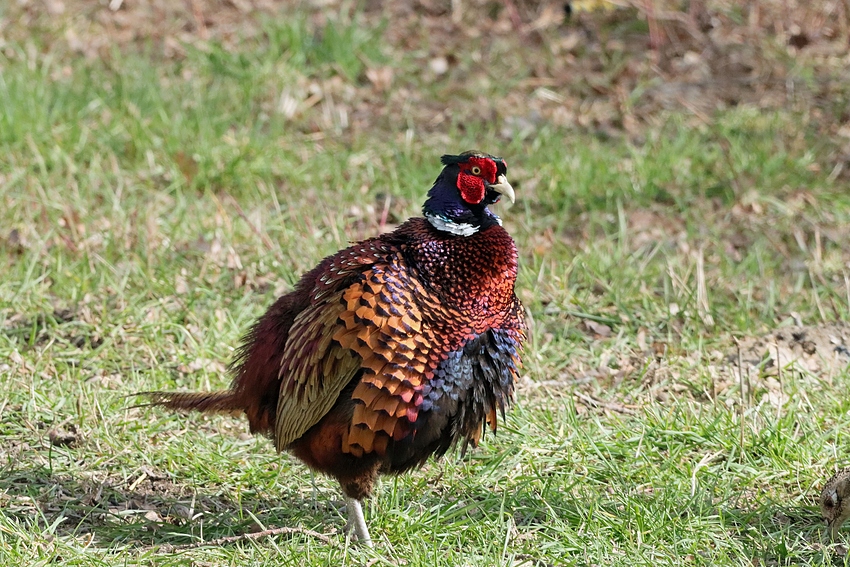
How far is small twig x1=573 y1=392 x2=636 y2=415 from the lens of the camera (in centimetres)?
378

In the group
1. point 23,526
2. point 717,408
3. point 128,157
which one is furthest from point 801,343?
point 128,157

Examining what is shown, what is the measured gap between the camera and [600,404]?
12.5 ft

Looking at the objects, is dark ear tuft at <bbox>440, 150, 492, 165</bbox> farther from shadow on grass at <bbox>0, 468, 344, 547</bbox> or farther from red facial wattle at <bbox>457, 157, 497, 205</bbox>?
shadow on grass at <bbox>0, 468, 344, 547</bbox>

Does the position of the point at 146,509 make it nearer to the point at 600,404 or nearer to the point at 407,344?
the point at 407,344

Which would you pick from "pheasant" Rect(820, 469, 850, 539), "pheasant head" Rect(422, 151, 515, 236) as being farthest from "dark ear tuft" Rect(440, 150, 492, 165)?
"pheasant" Rect(820, 469, 850, 539)

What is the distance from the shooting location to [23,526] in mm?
3053

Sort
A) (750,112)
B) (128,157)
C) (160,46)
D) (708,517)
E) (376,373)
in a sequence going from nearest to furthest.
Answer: (376,373)
(708,517)
(128,157)
(750,112)
(160,46)

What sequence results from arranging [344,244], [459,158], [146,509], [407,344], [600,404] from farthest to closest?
[344,244], [600,404], [146,509], [459,158], [407,344]

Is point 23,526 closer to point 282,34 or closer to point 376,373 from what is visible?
point 376,373

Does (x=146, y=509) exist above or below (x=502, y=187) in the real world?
below

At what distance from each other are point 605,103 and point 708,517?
3896 mm

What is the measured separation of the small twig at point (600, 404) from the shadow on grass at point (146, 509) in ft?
3.29

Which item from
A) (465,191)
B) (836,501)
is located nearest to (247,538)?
(465,191)

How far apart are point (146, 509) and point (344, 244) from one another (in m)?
1.82
